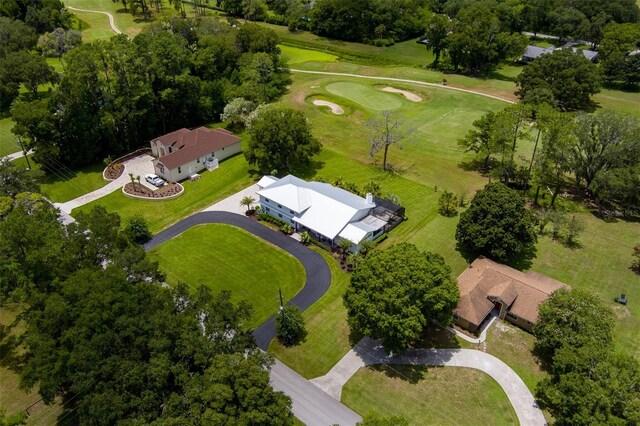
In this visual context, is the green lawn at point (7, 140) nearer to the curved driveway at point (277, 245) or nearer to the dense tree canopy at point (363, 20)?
the curved driveway at point (277, 245)

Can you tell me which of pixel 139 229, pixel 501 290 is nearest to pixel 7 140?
pixel 139 229

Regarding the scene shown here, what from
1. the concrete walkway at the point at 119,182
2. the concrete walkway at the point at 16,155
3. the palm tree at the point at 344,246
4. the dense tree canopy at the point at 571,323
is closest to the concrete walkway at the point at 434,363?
the dense tree canopy at the point at 571,323

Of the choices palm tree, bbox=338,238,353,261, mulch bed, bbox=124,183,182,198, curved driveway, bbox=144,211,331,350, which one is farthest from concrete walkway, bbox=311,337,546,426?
mulch bed, bbox=124,183,182,198

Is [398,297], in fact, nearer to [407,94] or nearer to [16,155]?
[16,155]

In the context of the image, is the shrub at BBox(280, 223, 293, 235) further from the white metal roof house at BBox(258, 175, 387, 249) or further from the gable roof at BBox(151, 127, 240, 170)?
the gable roof at BBox(151, 127, 240, 170)

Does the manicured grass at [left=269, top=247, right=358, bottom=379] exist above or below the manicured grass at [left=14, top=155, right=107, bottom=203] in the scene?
below

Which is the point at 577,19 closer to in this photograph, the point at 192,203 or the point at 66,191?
the point at 192,203

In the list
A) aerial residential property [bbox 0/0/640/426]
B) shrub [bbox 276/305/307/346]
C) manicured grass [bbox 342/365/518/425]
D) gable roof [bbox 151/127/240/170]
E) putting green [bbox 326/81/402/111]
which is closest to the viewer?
aerial residential property [bbox 0/0/640/426]

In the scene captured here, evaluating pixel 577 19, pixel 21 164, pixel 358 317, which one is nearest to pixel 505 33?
pixel 577 19
